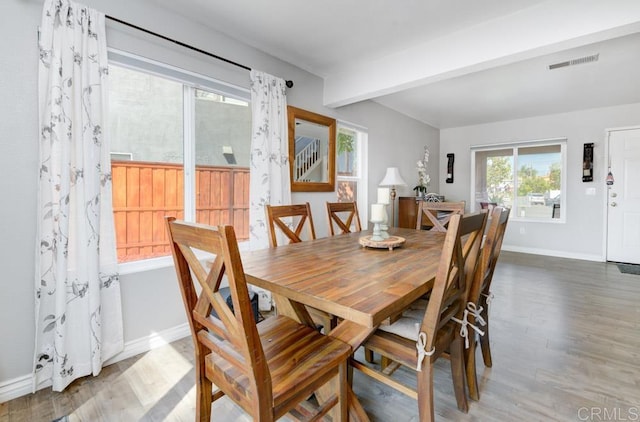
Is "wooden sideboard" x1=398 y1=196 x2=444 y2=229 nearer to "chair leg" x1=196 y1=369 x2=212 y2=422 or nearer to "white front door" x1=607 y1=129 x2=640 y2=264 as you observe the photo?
"white front door" x1=607 y1=129 x2=640 y2=264

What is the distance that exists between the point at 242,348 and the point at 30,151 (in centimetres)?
178

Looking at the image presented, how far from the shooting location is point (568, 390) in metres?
1.68

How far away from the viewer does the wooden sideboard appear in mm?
4613

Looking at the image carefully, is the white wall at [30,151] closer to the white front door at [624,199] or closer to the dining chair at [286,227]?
the dining chair at [286,227]

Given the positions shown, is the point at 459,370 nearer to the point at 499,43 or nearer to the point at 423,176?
the point at 499,43

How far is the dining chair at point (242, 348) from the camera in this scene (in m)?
0.87

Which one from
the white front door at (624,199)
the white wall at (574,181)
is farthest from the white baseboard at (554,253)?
the white front door at (624,199)

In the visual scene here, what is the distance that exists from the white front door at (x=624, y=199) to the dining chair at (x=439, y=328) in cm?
488

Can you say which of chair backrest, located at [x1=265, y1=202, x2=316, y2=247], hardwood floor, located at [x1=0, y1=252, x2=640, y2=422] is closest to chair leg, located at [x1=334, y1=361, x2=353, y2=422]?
hardwood floor, located at [x1=0, y1=252, x2=640, y2=422]

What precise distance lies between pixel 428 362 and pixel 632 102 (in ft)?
18.7

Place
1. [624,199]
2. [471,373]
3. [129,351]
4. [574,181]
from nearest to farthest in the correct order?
[471,373], [129,351], [624,199], [574,181]

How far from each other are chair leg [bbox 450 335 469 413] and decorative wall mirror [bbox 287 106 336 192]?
83.9 inches

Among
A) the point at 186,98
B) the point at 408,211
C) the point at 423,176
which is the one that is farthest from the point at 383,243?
the point at 423,176

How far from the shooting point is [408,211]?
464 centimetres
